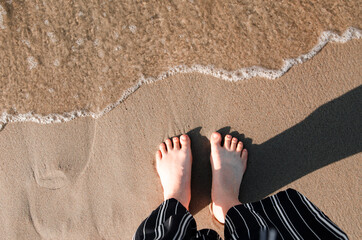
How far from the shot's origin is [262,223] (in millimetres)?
1396

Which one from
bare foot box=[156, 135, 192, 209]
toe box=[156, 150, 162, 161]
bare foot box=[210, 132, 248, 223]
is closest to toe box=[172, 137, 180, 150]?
bare foot box=[156, 135, 192, 209]

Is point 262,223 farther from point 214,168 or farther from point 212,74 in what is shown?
point 212,74

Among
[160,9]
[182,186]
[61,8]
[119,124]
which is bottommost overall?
[182,186]

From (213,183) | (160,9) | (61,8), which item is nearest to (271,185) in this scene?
(213,183)

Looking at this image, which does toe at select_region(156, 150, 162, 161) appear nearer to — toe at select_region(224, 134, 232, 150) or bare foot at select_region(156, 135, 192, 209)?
bare foot at select_region(156, 135, 192, 209)

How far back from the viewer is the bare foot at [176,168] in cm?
179

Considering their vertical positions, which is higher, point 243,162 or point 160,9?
point 160,9

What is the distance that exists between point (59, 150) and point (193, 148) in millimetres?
928

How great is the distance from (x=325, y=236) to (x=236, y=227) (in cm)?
43

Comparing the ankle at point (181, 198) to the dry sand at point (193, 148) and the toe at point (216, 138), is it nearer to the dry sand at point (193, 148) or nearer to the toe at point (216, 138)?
the dry sand at point (193, 148)

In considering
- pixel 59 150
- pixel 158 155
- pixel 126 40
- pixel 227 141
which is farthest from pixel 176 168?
pixel 126 40

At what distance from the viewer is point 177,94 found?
182cm

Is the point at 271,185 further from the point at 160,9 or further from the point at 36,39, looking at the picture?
the point at 36,39

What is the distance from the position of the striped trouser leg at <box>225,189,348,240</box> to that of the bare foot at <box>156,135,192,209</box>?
38 centimetres
